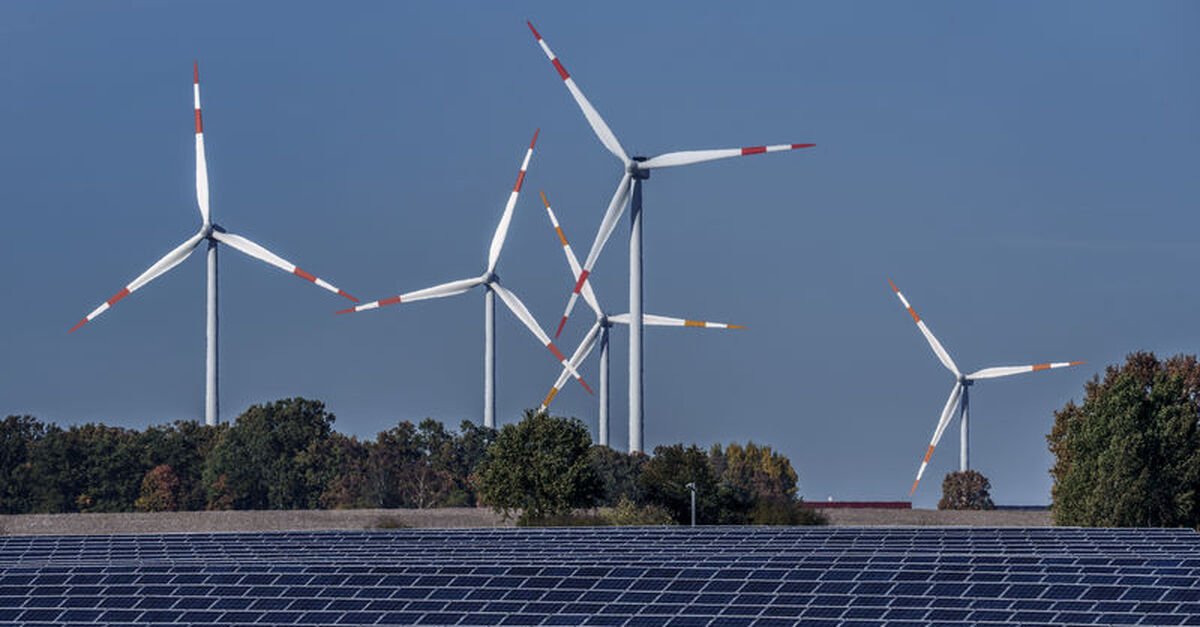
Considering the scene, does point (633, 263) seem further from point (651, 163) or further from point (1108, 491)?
point (1108, 491)

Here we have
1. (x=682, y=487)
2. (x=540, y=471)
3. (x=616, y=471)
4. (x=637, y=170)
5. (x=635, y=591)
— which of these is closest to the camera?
(x=635, y=591)

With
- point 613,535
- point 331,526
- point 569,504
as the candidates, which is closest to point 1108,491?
point 569,504

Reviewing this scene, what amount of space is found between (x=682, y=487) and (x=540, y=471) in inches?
494

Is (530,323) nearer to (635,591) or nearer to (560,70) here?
(560,70)

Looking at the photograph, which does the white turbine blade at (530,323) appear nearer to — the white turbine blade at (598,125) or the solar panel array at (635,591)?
the white turbine blade at (598,125)

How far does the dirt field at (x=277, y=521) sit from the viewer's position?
164500 millimetres

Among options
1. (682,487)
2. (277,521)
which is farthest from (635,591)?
(277,521)

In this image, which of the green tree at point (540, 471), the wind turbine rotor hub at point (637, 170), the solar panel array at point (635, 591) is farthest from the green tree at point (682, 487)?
the solar panel array at point (635, 591)

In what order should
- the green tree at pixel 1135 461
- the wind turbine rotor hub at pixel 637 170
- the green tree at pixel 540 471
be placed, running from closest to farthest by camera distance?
the green tree at pixel 1135 461, the green tree at pixel 540 471, the wind turbine rotor hub at pixel 637 170

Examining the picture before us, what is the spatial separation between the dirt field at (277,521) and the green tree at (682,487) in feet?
38.3

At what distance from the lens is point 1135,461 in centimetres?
14825

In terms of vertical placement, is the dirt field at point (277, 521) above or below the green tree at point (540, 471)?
below

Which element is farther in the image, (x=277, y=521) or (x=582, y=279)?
(x=582, y=279)

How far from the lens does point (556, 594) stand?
76688 mm
